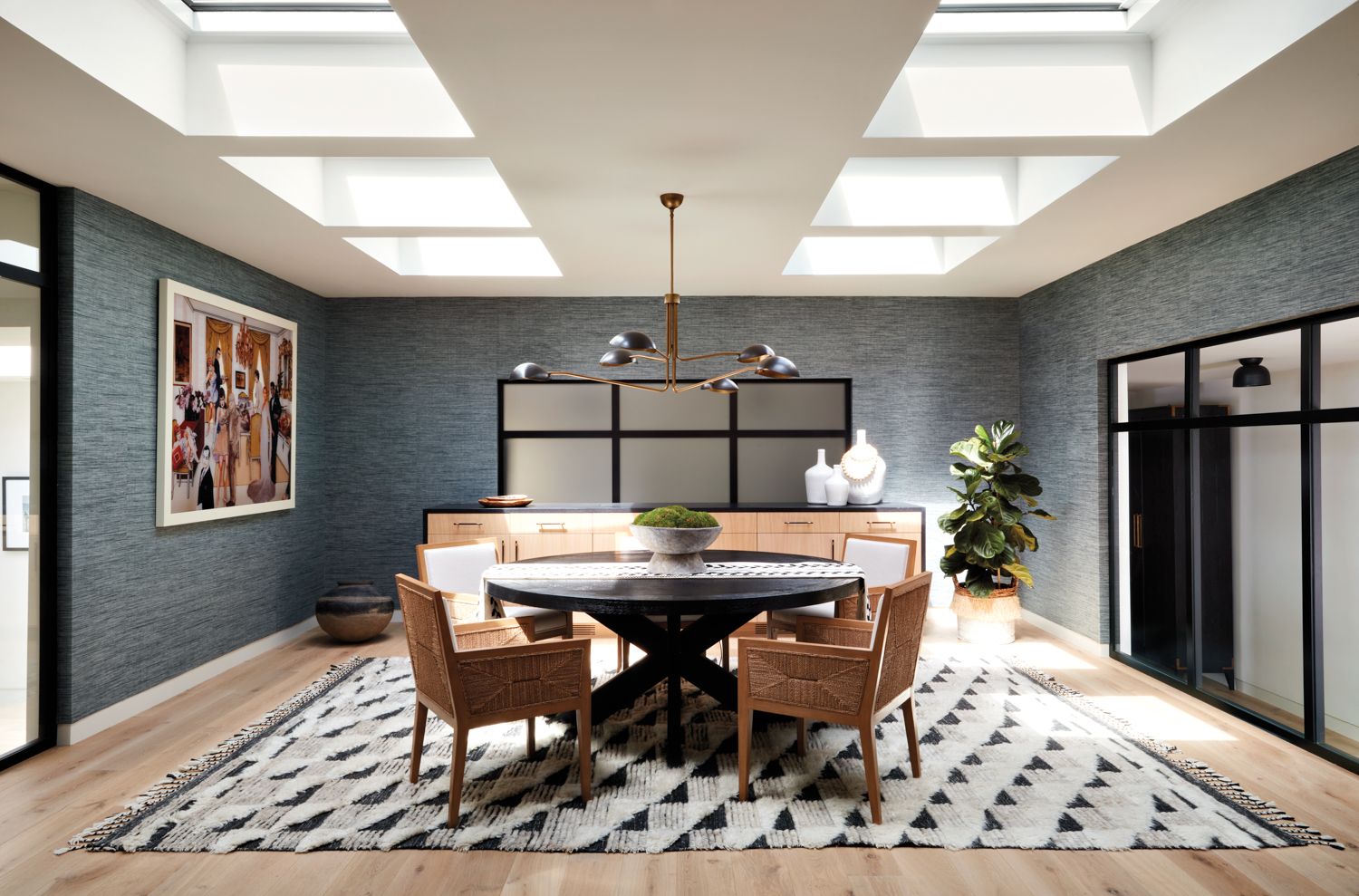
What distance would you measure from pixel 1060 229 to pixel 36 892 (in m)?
4.85

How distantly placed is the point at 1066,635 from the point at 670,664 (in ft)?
10.7

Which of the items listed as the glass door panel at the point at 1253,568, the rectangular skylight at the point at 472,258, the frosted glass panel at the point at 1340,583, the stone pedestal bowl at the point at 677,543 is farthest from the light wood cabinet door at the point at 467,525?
the frosted glass panel at the point at 1340,583

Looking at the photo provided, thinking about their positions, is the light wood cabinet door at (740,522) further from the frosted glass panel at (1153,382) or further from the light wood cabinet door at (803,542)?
the frosted glass panel at (1153,382)

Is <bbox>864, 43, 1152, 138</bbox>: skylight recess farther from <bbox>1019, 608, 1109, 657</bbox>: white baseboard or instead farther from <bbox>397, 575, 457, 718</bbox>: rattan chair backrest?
<bbox>1019, 608, 1109, 657</bbox>: white baseboard

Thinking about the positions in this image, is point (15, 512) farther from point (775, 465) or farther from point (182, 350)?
point (775, 465)

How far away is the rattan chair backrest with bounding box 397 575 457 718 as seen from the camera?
2.43 metres

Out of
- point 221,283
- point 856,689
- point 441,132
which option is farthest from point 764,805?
point 221,283

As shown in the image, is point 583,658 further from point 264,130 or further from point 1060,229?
point 1060,229

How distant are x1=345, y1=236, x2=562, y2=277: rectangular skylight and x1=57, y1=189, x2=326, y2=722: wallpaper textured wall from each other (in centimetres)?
97

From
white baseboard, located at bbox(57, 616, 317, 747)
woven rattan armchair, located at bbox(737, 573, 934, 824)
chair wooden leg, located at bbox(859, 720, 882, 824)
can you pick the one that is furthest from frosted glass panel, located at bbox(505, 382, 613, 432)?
chair wooden leg, located at bbox(859, 720, 882, 824)

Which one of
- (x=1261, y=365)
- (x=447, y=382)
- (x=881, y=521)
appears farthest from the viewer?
(x=447, y=382)

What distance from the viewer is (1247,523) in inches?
140

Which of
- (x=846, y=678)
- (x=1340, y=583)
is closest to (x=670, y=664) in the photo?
(x=846, y=678)

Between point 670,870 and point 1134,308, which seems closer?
point 670,870
